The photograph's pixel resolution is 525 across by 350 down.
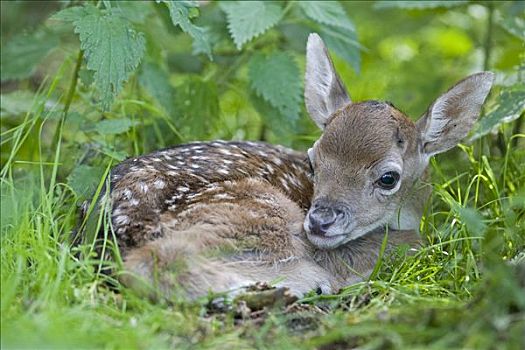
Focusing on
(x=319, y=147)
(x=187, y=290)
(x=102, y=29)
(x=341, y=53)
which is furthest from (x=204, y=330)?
(x=341, y=53)

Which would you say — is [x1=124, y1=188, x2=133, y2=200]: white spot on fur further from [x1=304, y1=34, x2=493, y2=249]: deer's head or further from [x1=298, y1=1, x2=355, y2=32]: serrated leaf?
[x1=298, y1=1, x2=355, y2=32]: serrated leaf

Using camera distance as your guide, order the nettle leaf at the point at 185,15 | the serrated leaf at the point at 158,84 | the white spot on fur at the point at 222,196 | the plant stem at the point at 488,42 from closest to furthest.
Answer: the white spot on fur at the point at 222,196 < the nettle leaf at the point at 185,15 < the serrated leaf at the point at 158,84 < the plant stem at the point at 488,42

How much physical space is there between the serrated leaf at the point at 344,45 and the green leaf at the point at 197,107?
81 centimetres

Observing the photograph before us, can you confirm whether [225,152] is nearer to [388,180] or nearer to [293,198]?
[293,198]

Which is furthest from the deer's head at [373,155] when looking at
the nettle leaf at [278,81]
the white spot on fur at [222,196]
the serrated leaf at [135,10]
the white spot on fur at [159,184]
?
the serrated leaf at [135,10]

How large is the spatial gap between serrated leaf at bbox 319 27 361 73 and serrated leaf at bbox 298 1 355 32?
0.73 feet

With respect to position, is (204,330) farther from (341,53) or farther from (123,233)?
(341,53)

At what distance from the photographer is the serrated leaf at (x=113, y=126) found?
5.33 meters

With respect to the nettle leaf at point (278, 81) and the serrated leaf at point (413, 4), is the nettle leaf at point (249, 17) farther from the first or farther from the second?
the serrated leaf at point (413, 4)

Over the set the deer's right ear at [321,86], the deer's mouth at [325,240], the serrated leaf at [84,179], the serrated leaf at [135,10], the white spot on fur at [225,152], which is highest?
the serrated leaf at [135,10]

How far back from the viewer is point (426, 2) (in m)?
5.95

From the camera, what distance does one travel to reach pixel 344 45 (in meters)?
6.19

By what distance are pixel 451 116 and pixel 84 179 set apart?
6.59 feet

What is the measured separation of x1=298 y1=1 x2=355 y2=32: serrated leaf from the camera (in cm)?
578
